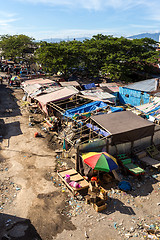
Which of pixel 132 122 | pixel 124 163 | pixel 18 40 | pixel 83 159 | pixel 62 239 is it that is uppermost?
pixel 18 40

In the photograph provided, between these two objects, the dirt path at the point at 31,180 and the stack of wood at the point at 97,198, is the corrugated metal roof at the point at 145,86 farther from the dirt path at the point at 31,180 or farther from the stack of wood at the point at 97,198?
the stack of wood at the point at 97,198

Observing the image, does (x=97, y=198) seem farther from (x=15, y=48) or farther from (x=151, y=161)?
(x=15, y=48)

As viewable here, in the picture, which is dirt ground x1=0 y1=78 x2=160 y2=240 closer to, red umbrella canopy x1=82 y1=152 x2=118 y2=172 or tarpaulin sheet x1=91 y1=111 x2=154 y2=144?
red umbrella canopy x1=82 y1=152 x2=118 y2=172

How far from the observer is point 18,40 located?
177 feet

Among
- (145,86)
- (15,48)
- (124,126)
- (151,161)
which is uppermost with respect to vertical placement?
(15,48)

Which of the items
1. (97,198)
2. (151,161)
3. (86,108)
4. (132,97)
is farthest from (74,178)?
(132,97)

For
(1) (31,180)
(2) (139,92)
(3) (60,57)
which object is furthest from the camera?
(3) (60,57)

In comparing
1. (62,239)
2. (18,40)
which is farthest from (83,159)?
(18,40)

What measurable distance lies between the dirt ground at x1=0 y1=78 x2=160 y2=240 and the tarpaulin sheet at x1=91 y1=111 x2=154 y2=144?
243 centimetres

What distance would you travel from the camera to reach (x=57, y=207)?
928 centimetres

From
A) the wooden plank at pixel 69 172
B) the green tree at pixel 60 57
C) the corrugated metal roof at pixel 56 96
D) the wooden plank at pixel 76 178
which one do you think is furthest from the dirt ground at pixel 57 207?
the green tree at pixel 60 57

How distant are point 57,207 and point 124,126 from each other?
21.5ft

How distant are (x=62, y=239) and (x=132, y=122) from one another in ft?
27.9

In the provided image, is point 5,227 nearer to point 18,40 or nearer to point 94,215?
point 94,215
